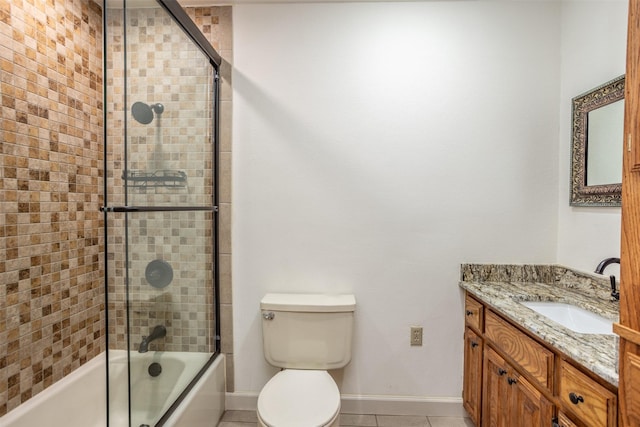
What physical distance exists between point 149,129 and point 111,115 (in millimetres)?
206

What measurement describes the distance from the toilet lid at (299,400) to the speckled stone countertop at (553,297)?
89 cm

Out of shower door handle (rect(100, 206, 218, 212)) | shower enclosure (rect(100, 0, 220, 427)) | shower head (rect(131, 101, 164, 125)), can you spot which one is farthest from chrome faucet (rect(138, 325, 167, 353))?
shower head (rect(131, 101, 164, 125))

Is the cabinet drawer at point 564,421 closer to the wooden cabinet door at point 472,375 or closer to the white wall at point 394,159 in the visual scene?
the wooden cabinet door at point 472,375

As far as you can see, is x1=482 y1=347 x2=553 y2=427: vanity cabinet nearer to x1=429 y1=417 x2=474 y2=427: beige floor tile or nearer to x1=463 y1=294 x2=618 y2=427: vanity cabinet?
x1=463 y1=294 x2=618 y2=427: vanity cabinet

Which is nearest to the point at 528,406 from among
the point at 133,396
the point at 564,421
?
the point at 564,421

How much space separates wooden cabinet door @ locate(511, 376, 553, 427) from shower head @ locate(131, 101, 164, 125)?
185 cm

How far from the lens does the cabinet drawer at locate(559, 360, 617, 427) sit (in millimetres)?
910

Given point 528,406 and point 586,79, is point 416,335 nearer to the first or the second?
point 528,406

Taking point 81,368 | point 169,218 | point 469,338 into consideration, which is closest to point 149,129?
point 169,218

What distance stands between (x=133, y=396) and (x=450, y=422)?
1.73 metres

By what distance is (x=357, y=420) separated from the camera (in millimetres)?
1925

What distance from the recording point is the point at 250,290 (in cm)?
200

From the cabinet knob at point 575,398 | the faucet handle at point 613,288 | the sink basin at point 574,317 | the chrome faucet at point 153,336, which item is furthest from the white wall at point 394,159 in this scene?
the cabinet knob at point 575,398

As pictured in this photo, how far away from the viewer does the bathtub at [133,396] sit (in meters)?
1.14
